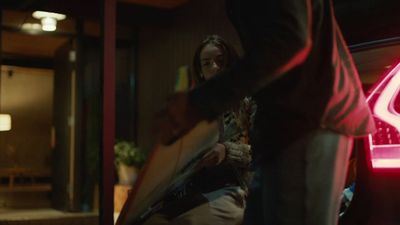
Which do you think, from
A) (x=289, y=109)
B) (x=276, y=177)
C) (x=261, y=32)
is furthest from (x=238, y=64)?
(x=276, y=177)

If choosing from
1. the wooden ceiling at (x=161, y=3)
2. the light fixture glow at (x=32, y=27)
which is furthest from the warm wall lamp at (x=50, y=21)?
the wooden ceiling at (x=161, y=3)

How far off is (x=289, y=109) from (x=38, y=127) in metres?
8.25

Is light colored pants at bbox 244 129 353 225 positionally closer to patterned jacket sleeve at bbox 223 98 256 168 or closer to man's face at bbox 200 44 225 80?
patterned jacket sleeve at bbox 223 98 256 168

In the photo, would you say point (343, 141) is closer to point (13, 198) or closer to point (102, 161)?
point (102, 161)

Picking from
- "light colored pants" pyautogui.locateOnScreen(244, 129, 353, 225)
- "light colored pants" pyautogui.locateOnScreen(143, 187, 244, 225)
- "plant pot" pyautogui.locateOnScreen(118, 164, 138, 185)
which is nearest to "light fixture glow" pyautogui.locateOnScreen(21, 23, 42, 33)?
"plant pot" pyautogui.locateOnScreen(118, 164, 138, 185)

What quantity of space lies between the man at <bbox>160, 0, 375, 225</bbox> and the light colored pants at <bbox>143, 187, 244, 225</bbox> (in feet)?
2.87

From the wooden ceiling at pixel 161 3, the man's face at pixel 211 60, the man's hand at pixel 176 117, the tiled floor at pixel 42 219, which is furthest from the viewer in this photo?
the wooden ceiling at pixel 161 3

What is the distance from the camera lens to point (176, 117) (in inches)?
50.8

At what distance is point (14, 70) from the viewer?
958cm

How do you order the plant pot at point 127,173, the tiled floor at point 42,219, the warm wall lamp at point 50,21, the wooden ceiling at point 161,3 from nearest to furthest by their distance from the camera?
the tiled floor at point 42,219 < the warm wall lamp at point 50,21 < the plant pot at point 127,173 < the wooden ceiling at point 161,3

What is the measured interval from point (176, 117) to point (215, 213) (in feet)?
4.10

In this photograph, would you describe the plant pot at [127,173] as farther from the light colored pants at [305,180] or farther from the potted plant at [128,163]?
the light colored pants at [305,180]

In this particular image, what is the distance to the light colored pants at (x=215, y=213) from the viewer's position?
2.38m

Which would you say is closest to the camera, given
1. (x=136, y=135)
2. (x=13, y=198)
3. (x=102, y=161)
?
→ (x=102, y=161)
